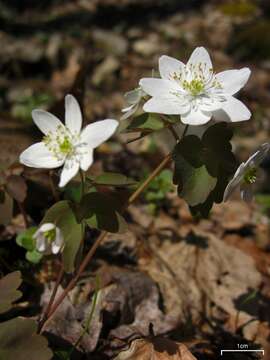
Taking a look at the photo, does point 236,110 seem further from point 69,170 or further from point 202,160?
point 69,170

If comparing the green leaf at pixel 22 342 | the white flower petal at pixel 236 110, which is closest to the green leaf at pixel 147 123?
the white flower petal at pixel 236 110

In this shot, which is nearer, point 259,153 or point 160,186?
point 259,153

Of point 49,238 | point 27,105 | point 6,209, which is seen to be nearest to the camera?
point 49,238

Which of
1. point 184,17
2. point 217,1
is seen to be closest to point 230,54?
point 184,17

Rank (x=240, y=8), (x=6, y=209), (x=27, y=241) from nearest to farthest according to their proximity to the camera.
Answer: (x=6, y=209)
(x=27, y=241)
(x=240, y=8)

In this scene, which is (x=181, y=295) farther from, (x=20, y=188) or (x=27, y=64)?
(x=27, y=64)

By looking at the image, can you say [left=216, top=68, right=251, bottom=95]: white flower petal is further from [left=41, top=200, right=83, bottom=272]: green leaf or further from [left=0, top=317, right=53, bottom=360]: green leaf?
[left=0, top=317, right=53, bottom=360]: green leaf

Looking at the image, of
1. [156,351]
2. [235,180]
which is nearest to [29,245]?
[156,351]
